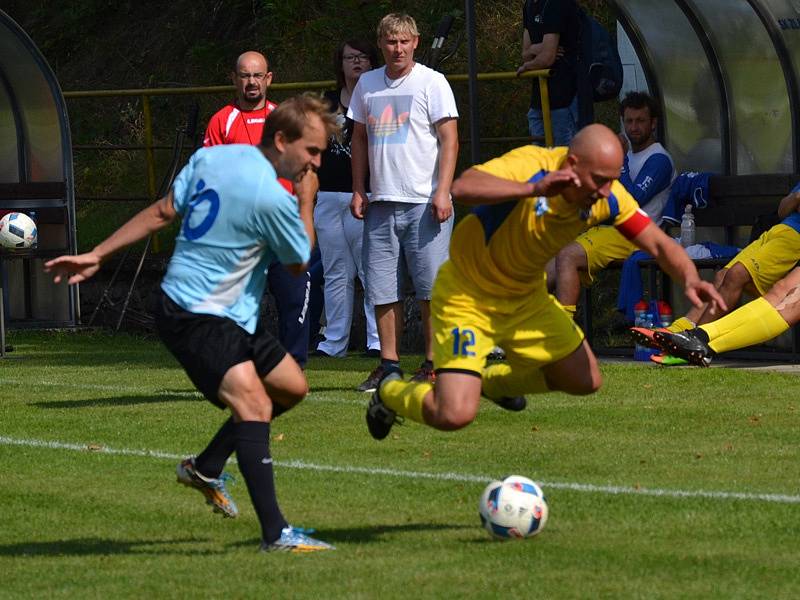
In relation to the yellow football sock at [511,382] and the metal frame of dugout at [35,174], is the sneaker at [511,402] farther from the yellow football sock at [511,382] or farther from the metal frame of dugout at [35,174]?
the metal frame of dugout at [35,174]

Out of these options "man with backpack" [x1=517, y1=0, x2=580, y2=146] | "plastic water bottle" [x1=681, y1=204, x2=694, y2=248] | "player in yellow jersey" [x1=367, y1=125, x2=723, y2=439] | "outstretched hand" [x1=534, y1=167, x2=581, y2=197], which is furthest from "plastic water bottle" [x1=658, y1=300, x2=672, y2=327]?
"outstretched hand" [x1=534, y1=167, x2=581, y2=197]

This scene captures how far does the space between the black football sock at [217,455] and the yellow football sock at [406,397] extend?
0.92 metres

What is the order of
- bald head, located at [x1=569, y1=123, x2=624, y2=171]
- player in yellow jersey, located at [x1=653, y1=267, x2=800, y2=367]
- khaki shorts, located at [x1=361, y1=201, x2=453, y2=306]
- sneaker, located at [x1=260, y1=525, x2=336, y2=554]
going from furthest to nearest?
player in yellow jersey, located at [x1=653, y1=267, x2=800, y2=367]
khaki shorts, located at [x1=361, y1=201, x2=453, y2=306]
bald head, located at [x1=569, y1=123, x2=624, y2=171]
sneaker, located at [x1=260, y1=525, x2=336, y2=554]

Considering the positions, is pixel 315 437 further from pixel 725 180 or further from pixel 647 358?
pixel 725 180

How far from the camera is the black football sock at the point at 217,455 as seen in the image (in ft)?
23.5

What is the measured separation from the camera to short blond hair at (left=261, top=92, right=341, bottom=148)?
6801 millimetres

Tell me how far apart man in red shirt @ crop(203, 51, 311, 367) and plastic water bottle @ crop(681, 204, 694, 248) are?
4.16 metres

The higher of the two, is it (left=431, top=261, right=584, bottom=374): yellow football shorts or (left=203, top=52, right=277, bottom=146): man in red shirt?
(left=203, top=52, right=277, bottom=146): man in red shirt

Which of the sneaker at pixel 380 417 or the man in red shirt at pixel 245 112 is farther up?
the man in red shirt at pixel 245 112

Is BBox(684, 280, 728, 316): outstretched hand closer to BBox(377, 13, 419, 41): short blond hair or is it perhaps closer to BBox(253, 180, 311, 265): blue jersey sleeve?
BBox(253, 180, 311, 265): blue jersey sleeve

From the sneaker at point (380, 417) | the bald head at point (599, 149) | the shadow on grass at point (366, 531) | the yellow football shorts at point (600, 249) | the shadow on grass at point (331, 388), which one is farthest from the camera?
the yellow football shorts at point (600, 249)

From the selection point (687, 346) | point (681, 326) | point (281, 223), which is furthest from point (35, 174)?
point (281, 223)

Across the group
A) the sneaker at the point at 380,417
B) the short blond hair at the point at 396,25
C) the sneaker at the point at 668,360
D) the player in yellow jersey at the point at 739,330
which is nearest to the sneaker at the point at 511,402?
the sneaker at the point at 380,417

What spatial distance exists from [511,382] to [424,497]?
0.84 metres
